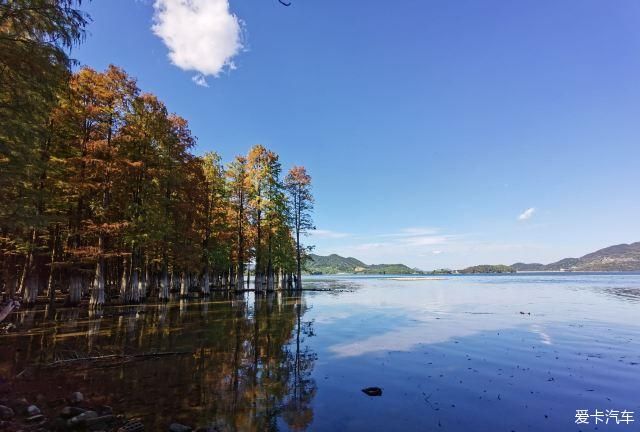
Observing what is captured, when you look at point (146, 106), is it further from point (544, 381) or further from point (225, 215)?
point (544, 381)

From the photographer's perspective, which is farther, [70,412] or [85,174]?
[85,174]

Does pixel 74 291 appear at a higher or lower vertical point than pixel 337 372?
higher

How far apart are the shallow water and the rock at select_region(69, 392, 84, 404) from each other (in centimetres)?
56

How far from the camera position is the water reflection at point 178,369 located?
338 inches

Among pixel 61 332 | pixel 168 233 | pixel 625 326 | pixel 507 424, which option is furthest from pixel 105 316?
pixel 625 326

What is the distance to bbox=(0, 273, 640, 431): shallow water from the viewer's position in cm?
866

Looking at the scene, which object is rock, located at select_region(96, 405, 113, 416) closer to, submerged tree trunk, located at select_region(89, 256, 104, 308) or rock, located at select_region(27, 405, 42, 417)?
rock, located at select_region(27, 405, 42, 417)

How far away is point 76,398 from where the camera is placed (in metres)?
8.80

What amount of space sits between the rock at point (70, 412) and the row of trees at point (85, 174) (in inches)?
365

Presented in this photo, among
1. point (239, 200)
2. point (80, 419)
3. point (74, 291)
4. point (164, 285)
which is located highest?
point (239, 200)

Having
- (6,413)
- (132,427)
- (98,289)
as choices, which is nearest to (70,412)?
(6,413)

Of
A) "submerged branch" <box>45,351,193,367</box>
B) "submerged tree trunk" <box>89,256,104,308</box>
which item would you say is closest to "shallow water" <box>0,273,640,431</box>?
"submerged branch" <box>45,351,193,367</box>

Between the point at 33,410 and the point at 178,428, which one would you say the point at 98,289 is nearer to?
the point at 33,410

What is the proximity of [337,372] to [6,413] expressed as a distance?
31.5ft
